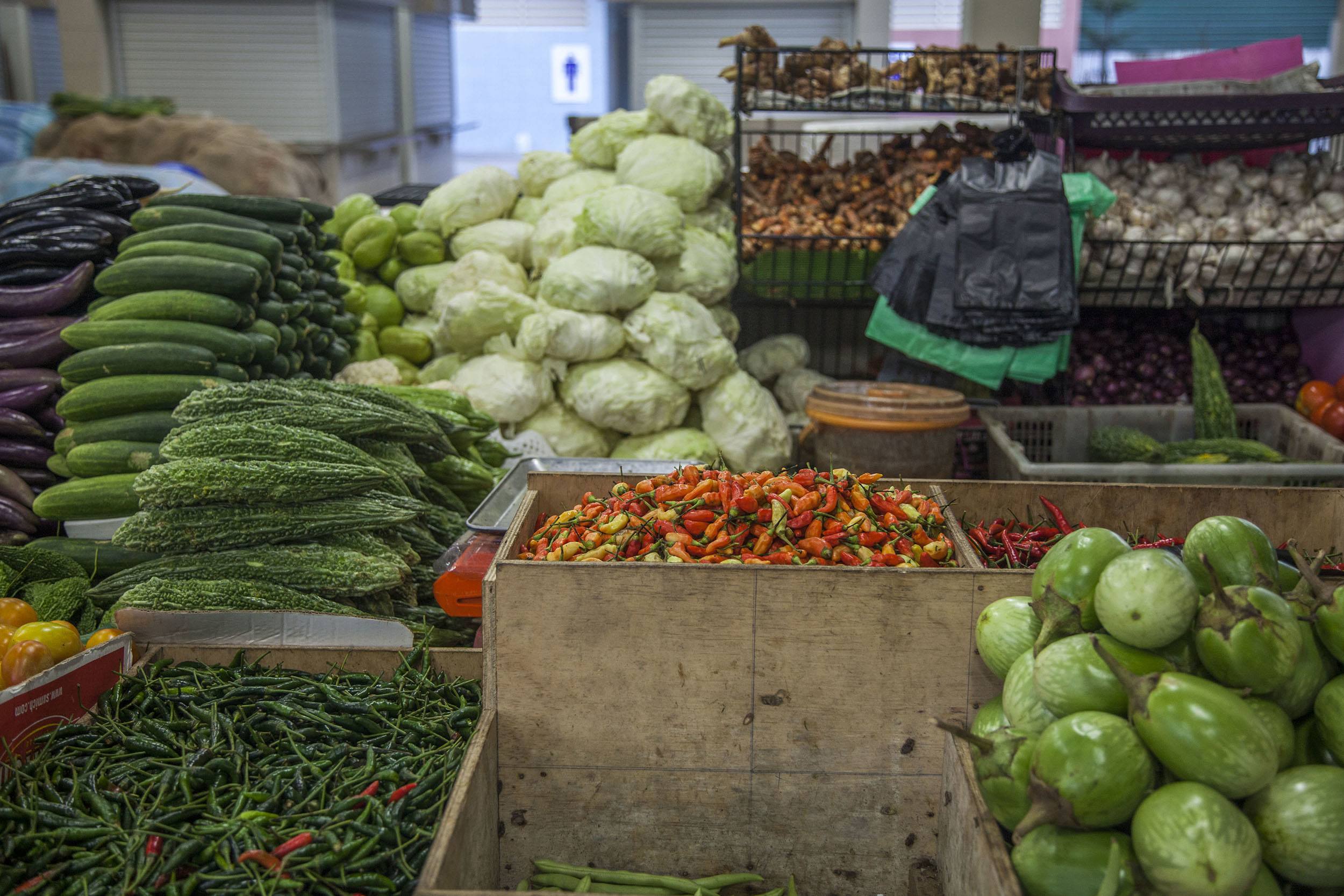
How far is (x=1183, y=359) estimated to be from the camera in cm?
476

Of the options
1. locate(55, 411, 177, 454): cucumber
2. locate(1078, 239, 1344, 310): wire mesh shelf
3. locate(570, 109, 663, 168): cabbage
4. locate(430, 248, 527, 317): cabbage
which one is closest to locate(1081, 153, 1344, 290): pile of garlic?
locate(1078, 239, 1344, 310): wire mesh shelf

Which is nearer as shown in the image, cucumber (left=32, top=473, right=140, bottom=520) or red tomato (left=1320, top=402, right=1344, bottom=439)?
cucumber (left=32, top=473, right=140, bottom=520)

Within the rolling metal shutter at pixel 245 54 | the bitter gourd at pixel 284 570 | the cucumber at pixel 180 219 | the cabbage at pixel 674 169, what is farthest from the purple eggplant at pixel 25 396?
the rolling metal shutter at pixel 245 54

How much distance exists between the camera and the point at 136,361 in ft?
10.3

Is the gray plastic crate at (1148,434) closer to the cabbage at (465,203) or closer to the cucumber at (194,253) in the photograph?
the cabbage at (465,203)

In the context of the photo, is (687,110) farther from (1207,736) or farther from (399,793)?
(1207,736)

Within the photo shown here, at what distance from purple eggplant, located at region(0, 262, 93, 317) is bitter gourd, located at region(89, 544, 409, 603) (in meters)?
1.17

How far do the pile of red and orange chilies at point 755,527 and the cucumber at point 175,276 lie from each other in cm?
171

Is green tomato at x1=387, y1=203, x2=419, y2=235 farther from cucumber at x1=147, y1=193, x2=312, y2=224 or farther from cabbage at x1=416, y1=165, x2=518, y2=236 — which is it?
cucumber at x1=147, y1=193, x2=312, y2=224

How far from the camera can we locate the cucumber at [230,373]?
10.6 ft

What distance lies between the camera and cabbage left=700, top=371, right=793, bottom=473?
434cm

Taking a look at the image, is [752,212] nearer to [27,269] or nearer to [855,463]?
[855,463]

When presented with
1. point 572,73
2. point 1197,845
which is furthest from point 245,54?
point 1197,845

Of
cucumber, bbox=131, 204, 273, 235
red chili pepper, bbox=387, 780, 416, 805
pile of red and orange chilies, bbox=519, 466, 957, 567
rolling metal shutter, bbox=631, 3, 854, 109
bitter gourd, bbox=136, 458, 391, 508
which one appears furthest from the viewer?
rolling metal shutter, bbox=631, 3, 854, 109
